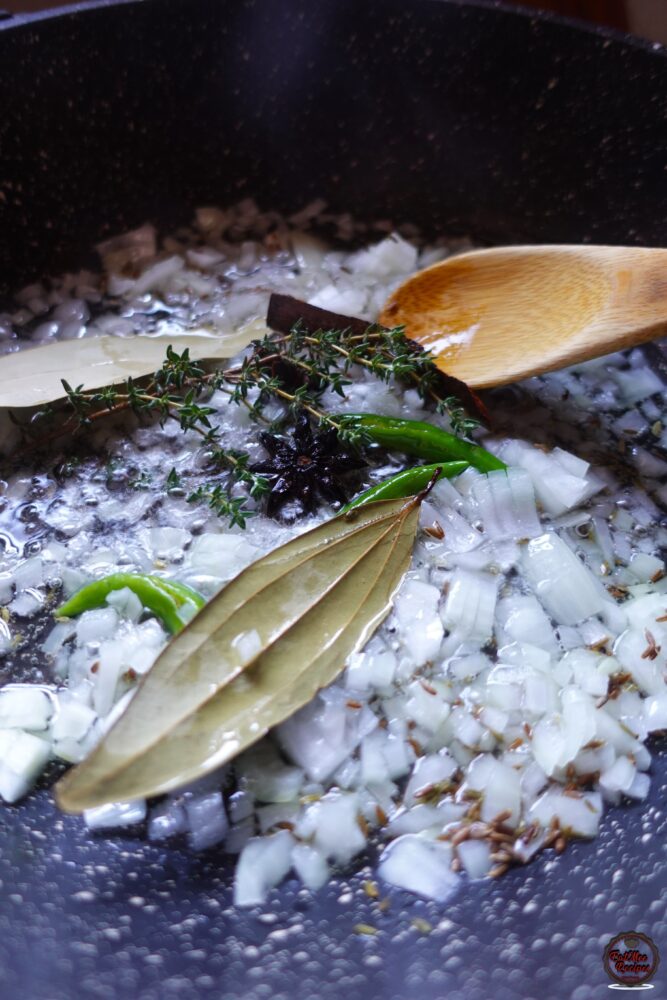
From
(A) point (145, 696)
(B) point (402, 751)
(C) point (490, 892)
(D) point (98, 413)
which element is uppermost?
(D) point (98, 413)

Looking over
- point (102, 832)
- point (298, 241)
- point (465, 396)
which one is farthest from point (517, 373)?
point (102, 832)

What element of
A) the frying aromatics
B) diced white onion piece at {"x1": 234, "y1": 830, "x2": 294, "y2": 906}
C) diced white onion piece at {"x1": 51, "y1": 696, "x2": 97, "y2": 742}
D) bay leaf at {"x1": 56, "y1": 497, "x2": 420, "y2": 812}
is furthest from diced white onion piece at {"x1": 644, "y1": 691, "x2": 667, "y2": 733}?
diced white onion piece at {"x1": 51, "y1": 696, "x2": 97, "y2": 742}

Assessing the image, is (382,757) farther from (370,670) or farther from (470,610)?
(470,610)

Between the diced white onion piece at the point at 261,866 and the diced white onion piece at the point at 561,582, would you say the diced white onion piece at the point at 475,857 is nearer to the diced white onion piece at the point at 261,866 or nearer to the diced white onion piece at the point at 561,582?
the diced white onion piece at the point at 261,866

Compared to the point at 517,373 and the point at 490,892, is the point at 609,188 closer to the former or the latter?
the point at 517,373

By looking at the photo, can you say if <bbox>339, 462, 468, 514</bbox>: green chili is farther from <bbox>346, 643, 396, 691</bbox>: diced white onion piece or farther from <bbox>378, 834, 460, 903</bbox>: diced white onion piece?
<bbox>378, 834, 460, 903</bbox>: diced white onion piece
